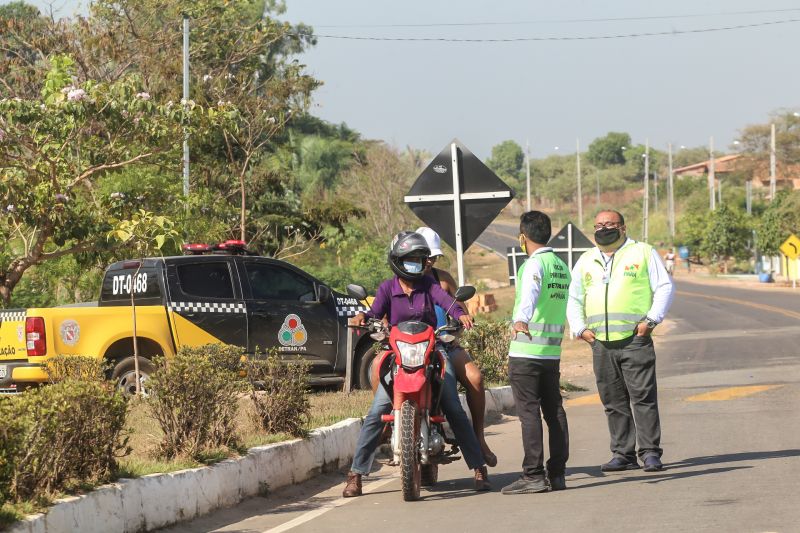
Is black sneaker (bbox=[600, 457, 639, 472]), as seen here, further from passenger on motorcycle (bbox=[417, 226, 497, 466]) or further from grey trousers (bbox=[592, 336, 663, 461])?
passenger on motorcycle (bbox=[417, 226, 497, 466])

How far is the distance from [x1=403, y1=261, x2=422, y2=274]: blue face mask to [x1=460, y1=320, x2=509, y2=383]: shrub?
6.54 metres

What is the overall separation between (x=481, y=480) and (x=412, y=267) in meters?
1.59

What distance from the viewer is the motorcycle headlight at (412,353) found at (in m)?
8.55

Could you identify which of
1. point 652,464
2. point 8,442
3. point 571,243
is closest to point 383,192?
point 571,243

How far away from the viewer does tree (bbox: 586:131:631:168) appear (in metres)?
167

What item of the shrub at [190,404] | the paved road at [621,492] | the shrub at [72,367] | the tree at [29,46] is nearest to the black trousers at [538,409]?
the paved road at [621,492]

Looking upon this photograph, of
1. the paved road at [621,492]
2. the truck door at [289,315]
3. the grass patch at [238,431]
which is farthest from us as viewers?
the truck door at [289,315]

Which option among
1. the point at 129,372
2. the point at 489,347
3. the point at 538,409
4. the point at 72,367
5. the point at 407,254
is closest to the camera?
the point at 407,254

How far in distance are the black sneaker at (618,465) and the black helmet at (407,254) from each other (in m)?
2.12

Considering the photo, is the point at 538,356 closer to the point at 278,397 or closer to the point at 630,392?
the point at 630,392

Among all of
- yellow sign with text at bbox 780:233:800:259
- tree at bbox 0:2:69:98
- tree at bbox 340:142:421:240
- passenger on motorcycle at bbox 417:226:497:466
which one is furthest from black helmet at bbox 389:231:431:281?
yellow sign with text at bbox 780:233:800:259

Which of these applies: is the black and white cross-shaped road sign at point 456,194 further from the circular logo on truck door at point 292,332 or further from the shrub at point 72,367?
the shrub at point 72,367

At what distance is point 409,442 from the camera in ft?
27.5

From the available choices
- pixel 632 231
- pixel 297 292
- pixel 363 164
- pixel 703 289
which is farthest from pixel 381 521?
pixel 632 231
